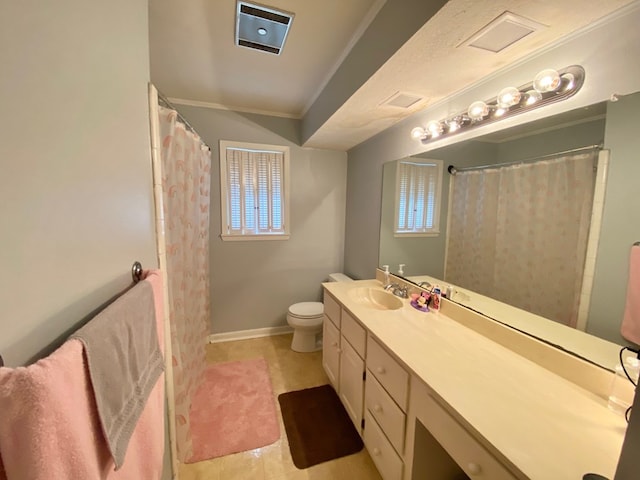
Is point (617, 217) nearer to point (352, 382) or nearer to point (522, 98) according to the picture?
point (522, 98)

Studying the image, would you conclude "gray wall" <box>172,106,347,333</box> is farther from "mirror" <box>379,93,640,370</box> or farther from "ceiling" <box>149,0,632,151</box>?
"mirror" <box>379,93,640,370</box>

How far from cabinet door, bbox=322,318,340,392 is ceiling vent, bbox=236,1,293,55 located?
1891 mm

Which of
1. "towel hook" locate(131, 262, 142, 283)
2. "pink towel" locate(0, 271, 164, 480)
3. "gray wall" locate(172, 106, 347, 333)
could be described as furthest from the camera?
Result: "gray wall" locate(172, 106, 347, 333)

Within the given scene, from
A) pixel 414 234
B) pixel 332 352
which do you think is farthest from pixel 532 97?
pixel 332 352

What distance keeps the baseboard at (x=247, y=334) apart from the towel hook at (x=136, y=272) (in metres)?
1.96

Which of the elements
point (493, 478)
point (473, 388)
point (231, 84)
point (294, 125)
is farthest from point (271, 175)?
point (493, 478)

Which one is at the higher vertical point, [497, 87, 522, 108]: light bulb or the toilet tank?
[497, 87, 522, 108]: light bulb

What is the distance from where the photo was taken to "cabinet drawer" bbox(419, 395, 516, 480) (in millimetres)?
711

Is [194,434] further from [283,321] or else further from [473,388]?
[473,388]

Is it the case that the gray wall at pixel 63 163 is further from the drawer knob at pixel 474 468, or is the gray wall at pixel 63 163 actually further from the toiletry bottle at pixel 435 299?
the toiletry bottle at pixel 435 299

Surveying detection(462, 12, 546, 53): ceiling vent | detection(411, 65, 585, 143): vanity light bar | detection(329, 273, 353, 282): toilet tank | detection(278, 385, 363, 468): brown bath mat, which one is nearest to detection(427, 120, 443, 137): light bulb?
detection(411, 65, 585, 143): vanity light bar

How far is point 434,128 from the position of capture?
1551mm

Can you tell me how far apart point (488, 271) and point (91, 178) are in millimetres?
1721

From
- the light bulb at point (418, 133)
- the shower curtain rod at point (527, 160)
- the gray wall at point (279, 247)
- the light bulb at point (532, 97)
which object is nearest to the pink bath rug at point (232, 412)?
the gray wall at point (279, 247)
